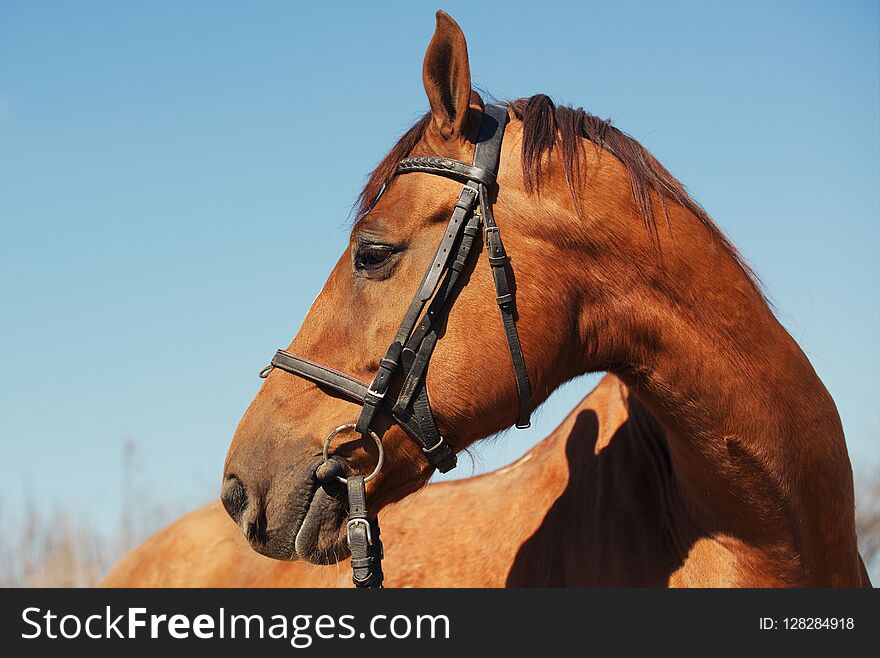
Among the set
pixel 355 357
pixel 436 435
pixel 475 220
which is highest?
pixel 475 220

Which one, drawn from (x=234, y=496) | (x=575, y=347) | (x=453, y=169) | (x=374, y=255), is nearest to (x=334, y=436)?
(x=234, y=496)

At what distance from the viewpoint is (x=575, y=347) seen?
303 cm

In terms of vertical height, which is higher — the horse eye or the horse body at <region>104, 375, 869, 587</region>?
the horse eye

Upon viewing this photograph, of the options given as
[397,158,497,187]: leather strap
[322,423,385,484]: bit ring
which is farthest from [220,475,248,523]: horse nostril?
[397,158,497,187]: leather strap

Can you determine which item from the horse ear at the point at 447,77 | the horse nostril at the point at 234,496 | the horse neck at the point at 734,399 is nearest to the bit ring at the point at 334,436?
the horse nostril at the point at 234,496

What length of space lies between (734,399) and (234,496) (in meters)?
1.78

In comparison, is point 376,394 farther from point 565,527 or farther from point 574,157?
point 565,527

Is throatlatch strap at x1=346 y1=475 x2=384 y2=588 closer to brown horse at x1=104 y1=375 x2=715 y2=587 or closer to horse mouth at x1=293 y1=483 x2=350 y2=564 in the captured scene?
horse mouth at x1=293 y1=483 x2=350 y2=564

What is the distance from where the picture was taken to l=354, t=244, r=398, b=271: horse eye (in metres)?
2.96

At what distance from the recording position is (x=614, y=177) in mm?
3074

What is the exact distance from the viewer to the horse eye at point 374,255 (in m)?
2.96

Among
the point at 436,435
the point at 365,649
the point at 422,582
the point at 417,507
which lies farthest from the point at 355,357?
the point at 417,507

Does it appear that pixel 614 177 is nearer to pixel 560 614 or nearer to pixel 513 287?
pixel 513 287

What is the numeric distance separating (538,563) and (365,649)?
1.02 meters
